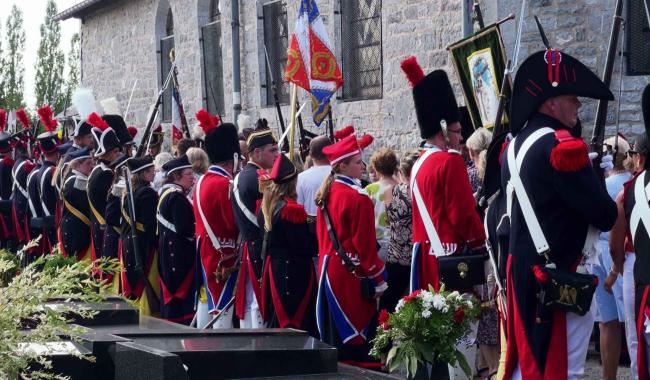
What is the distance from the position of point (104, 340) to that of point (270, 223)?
299cm

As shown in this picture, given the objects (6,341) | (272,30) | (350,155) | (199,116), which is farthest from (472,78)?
(272,30)

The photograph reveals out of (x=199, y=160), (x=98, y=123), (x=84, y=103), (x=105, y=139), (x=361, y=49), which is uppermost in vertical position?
(x=361, y=49)

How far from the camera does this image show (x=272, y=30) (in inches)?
696

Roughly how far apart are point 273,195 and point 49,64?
36830 mm

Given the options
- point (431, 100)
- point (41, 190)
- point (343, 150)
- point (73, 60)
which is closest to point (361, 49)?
point (41, 190)

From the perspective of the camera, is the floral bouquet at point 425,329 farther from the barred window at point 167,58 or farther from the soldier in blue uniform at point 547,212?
the barred window at point 167,58

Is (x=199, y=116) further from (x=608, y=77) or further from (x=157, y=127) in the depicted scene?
(x=157, y=127)

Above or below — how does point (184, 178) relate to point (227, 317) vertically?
above

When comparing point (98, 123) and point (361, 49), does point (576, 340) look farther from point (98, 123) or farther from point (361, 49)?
point (361, 49)

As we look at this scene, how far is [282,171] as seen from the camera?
793 centimetres

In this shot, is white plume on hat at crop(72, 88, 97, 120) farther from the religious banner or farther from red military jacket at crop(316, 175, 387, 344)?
red military jacket at crop(316, 175, 387, 344)

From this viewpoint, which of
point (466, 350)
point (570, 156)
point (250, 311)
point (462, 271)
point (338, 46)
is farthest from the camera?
point (338, 46)

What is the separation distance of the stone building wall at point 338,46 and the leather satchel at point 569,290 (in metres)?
6.31

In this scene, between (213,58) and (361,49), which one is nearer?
(361,49)
